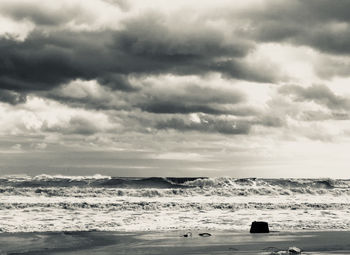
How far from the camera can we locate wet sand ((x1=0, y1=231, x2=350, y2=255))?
1109 cm

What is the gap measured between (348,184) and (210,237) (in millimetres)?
41661

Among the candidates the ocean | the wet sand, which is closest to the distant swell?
the ocean

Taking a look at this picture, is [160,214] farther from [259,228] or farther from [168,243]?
[168,243]

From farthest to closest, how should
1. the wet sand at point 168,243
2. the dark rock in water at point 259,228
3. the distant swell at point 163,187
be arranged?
the distant swell at point 163,187
the dark rock in water at point 259,228
the wet sand at point 168,243

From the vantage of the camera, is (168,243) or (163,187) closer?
(168,243)

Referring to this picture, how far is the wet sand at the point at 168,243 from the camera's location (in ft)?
36.4

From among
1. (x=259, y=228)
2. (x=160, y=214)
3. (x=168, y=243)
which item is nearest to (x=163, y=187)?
(x=160, y=214)

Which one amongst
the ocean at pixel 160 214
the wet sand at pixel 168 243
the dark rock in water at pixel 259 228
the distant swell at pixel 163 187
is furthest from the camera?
the distant swell at pixel 163 187

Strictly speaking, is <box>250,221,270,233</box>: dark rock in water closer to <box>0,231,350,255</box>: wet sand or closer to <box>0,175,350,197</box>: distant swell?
<box>0,231,350,255</box>: wet sand

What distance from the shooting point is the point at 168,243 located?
12211 mm

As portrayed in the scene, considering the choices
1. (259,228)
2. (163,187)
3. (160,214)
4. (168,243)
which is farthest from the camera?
(163,187)

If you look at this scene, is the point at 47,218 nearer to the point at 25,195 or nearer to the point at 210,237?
the point at 210,237

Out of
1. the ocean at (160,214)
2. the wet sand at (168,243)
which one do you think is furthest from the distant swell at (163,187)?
the wet sand at (168,243)

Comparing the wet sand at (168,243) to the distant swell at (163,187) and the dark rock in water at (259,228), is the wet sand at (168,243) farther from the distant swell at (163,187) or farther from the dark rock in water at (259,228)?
the distant swell at (163,187)
